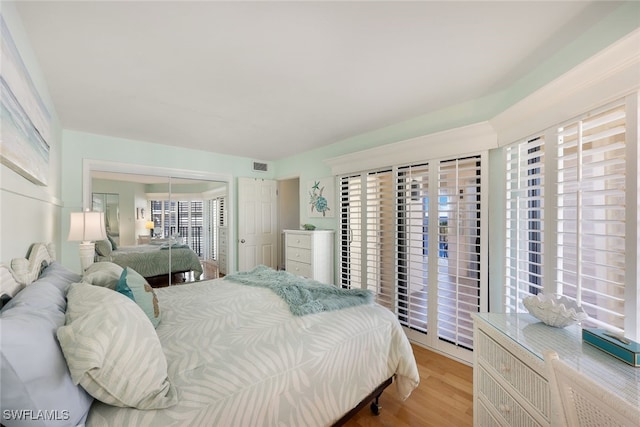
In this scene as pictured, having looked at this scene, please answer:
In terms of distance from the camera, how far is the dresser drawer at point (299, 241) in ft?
11.5

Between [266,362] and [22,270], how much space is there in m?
1.30

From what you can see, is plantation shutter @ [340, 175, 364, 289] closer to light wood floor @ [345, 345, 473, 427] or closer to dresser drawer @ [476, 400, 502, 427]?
light wood floor @ [345, 345, 473, 427]

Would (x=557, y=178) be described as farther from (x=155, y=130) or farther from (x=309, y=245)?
(x=155, y=130)

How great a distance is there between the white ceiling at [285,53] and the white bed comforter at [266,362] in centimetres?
170

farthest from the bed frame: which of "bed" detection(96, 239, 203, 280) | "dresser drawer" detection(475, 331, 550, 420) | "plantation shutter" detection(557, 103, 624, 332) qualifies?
"bed" detection(96, 239, 203, 280)

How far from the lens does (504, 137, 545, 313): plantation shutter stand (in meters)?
1.89

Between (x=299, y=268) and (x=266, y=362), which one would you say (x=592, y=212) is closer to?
(x=266, y=362)

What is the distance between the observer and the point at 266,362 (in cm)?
119

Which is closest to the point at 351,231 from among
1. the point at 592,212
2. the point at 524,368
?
the point at 592,212

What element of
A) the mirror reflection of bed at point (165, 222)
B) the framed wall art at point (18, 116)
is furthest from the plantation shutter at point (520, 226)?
the mirror reflection of bed at point (165, 222)

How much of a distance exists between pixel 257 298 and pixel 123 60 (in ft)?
6.24

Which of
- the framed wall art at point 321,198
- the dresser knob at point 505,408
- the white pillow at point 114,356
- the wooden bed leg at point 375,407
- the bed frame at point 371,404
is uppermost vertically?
the framed wall art at point 321,198

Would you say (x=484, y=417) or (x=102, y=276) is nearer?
(x=484, y=417)

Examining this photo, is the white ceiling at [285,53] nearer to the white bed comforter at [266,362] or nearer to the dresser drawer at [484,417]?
the white bed comforter at [266,362]
